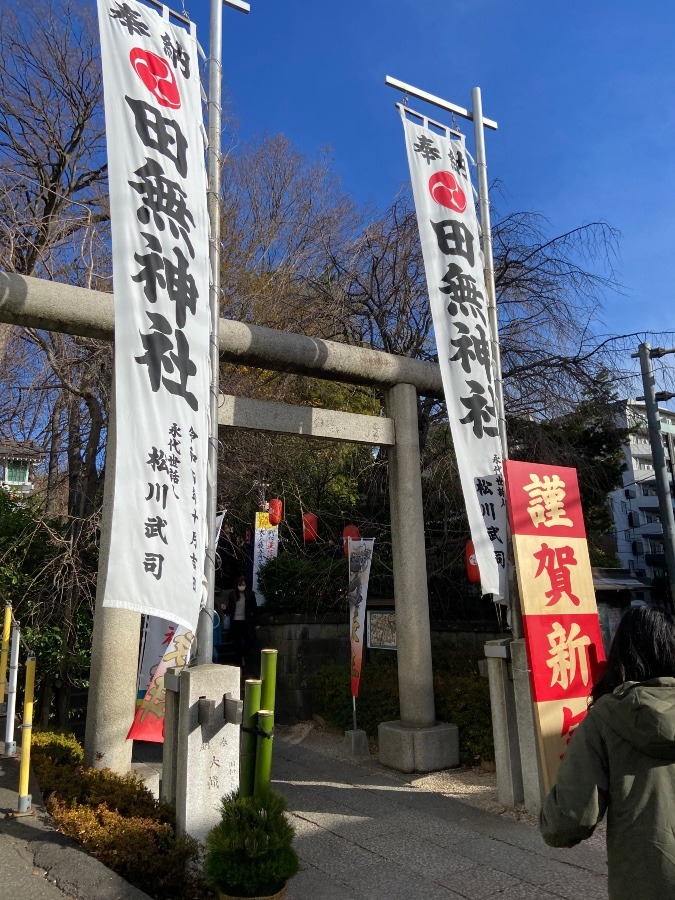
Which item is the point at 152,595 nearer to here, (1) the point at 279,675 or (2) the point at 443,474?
(2) the point at 443,474

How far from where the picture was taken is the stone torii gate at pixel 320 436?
606 centimetres

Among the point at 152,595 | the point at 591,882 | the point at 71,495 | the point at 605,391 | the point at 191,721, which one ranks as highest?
the point at 605,391

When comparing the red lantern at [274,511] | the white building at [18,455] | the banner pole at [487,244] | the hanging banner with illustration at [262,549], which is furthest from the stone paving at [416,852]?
the white building at [18,455]

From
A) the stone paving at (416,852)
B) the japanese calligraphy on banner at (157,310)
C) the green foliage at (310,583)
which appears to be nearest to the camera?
the japanese calligraphy on banner at (157,310)

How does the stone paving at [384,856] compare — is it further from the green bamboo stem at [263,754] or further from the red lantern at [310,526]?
the red lantern at [310,526]

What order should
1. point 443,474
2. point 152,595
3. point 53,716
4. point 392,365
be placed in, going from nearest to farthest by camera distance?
point 152,595 → point 392,365 → point 53,716 → point 443,474

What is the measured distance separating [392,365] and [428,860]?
5025mm

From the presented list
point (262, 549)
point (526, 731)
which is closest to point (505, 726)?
point (526, 731)

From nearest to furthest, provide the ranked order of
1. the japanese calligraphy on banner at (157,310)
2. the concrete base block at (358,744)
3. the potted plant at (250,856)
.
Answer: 1. the potted plant at (250,856)
2. the japanese calligraphy on banner at (157,310)
3. the concrete base block at (358,744)

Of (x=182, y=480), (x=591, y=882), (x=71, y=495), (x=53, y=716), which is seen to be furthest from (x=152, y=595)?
(x=53, y=716)

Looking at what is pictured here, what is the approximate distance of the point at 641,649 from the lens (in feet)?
7.34

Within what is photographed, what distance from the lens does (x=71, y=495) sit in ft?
29.2

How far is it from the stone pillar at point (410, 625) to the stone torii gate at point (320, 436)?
0.04 feet

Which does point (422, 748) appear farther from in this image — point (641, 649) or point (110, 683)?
point (641, 649)
